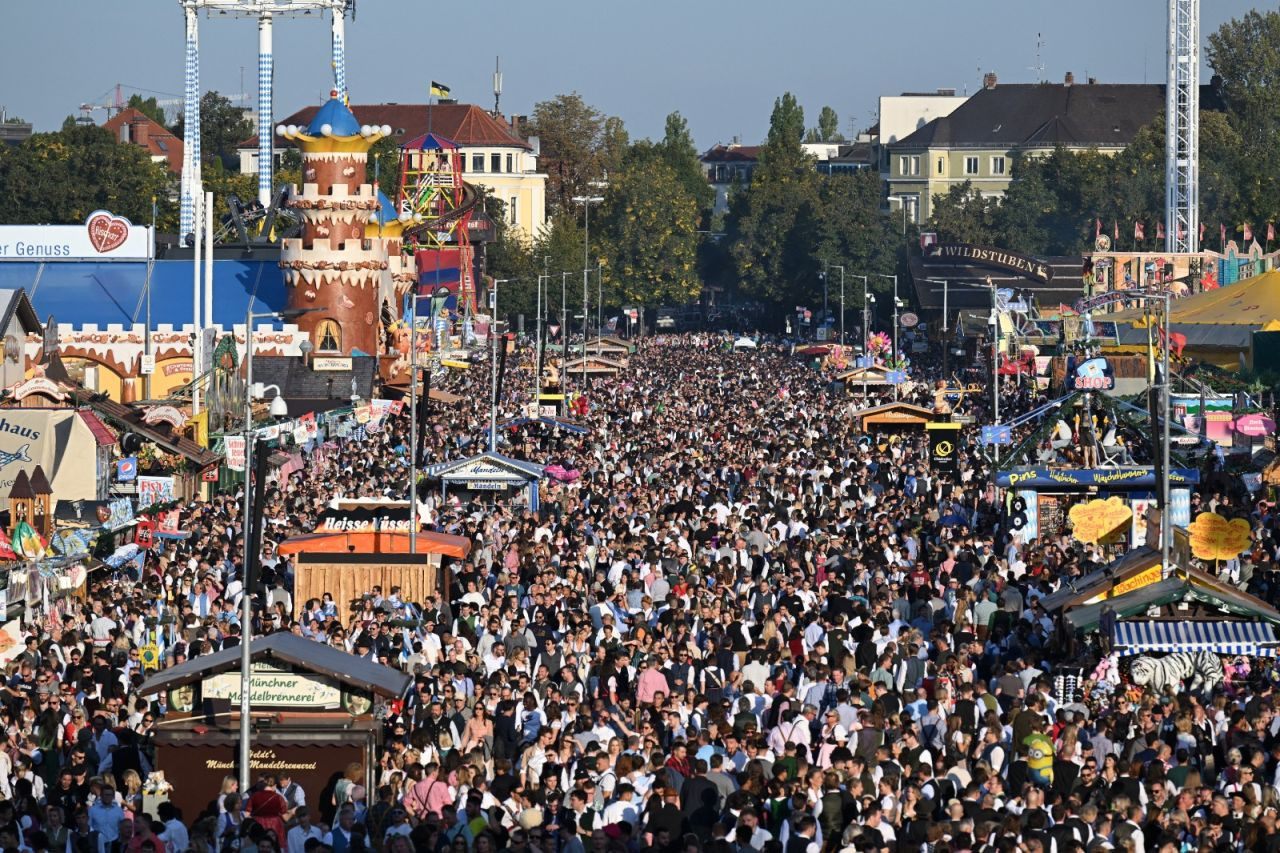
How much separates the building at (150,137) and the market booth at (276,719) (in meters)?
125

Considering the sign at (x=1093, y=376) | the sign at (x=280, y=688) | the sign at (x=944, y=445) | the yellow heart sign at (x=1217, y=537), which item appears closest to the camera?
the sign at (x=280, y=688)

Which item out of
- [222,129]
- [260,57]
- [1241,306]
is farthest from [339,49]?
[222,129]

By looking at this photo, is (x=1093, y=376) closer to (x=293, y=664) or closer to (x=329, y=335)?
(x=293, y=664)

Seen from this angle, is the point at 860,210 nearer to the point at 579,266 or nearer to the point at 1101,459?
the point at 579,266

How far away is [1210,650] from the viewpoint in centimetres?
2078

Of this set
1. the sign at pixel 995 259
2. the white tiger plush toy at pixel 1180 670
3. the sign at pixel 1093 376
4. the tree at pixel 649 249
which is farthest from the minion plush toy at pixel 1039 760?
the tree at pixel 649 249

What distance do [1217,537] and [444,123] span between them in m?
128

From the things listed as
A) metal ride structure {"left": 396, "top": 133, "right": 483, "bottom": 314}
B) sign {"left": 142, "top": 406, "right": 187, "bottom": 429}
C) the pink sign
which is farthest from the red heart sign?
the pink sign

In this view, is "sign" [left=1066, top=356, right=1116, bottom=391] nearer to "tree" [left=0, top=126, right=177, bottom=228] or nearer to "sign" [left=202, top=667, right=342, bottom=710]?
"sign" [left=202, top=667, right=342, bottom=710]

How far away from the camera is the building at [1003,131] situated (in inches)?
6019

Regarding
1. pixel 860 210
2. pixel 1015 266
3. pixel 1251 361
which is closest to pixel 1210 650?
pixel 1251 361

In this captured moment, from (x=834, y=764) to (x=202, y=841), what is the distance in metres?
4.37

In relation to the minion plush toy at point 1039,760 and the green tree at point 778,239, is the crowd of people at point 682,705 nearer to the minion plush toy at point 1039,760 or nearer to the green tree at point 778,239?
the minion plush toy at point 1039,760

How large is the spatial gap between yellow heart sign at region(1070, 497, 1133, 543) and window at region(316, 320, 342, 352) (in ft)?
130
